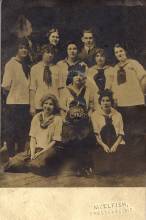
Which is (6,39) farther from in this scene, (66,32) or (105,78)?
(105,78)

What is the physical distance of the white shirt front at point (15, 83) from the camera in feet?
6.59

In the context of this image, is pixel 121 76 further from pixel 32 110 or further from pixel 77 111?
pixel 32 110

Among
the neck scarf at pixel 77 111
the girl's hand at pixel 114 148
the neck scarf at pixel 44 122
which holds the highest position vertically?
the neck scarf at pixel 77 111

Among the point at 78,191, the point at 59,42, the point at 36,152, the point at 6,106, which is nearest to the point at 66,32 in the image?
the point at 59,42

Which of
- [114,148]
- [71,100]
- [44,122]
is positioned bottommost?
[114,148]

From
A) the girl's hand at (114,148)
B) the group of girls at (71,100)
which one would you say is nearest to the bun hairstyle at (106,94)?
the group of girls at (71,100)

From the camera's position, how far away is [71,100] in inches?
79.7

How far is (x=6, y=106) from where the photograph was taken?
2.00 metres

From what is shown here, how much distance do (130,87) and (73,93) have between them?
0.27 meters

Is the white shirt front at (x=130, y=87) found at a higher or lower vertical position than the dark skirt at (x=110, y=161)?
higher

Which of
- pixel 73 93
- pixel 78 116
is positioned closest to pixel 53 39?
pixel 73 93

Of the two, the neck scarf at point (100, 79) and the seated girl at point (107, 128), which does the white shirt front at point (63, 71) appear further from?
the seated girl at point (107, 128)

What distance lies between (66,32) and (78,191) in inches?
29.8

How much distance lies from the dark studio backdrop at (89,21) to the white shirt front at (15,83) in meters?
0.16
